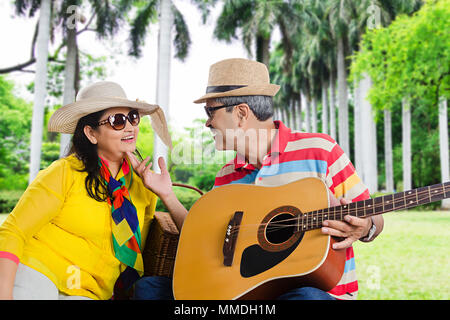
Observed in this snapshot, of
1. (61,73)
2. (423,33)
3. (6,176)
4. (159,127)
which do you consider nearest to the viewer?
(159,127)

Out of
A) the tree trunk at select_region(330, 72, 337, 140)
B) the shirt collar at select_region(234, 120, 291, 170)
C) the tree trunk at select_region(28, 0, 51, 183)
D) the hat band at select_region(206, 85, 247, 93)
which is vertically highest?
the tree trunk at select_region(330, 72, 337, 140)

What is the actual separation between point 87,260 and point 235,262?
791mm

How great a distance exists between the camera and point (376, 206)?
5.62ft

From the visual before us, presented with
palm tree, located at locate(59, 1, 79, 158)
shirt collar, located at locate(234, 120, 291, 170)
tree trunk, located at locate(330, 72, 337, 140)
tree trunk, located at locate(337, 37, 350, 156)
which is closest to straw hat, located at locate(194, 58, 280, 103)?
shirt collar, located at locate(234, 120, 291, 170)

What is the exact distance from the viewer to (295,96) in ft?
122

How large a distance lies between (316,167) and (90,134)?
4.24 ft

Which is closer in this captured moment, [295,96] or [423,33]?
[423,33]

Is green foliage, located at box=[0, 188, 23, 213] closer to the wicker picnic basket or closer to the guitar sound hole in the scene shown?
the wicker picnic basket

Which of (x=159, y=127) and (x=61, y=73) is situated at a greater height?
(x=61, y=73)

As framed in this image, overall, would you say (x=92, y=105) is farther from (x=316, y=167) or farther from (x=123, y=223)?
(x=316, y=167)

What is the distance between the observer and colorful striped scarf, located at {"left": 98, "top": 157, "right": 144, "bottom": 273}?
2186 mm
